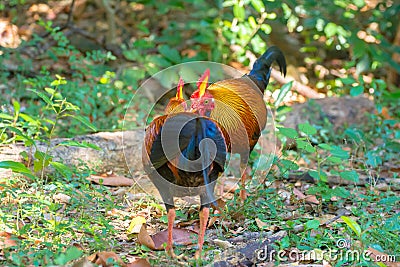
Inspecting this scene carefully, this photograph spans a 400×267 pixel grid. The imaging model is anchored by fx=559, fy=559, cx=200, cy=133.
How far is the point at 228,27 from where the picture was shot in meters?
6.73

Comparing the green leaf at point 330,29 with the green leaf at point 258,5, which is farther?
the green leaf at point 330,29

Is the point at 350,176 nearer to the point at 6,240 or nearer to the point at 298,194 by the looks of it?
the point at 298,194

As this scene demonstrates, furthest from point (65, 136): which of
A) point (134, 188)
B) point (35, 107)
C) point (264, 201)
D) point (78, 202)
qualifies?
point (264, 201)

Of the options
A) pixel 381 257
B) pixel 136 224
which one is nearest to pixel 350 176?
pixel 381 257

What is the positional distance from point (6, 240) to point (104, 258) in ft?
2.06

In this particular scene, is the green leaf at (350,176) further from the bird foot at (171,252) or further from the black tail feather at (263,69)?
the bird foot at (171,252)

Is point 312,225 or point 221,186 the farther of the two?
point 221,186

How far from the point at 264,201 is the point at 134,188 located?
109 centimetres

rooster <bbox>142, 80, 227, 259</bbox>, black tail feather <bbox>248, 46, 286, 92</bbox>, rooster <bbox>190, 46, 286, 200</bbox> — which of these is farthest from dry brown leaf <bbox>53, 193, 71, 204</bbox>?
black tail feather <bbox>248, 46, 286, 92</bbox>

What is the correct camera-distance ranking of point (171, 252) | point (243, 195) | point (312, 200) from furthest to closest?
point (312, 200) < point (243, 195) < point (171, 252)

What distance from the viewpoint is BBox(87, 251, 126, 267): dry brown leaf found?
3002 millimetres
